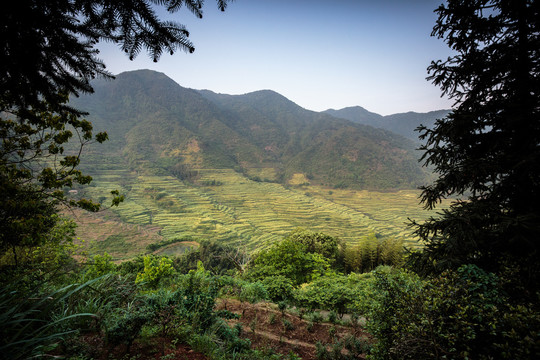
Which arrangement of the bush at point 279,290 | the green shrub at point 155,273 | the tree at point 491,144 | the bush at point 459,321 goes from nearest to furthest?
the bush at point 459,321 → the tree at point 491,144 → the green shrub at point 155,273 → the bush at point 279,290

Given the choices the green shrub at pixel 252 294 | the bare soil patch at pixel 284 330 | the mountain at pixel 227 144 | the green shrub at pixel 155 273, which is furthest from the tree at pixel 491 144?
the mountain at pixel 227 144

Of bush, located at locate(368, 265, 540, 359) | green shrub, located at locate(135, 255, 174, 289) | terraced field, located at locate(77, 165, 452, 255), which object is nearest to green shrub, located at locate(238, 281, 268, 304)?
green shrub, located at locate(135, 255, 174, 289)

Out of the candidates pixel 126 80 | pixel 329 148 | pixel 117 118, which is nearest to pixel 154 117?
pixel 117 118

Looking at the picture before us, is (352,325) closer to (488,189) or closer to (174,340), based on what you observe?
(488,189)

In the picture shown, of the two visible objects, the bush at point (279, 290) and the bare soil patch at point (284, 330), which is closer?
the bare soil patch at point (284, 330)

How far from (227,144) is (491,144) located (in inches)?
6311

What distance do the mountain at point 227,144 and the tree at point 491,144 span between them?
10778 cm

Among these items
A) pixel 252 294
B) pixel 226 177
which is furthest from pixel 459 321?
pixel 226 177

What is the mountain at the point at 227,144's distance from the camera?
115 meters

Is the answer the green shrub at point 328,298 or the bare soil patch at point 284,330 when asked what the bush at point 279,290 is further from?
the bare soil patch at point 284,330

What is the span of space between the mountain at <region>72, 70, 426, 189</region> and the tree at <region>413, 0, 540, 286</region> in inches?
4243

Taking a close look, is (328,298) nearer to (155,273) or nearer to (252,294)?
(252,294)

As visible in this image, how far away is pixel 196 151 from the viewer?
129750 millimetres

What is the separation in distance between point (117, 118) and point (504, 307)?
655ft
